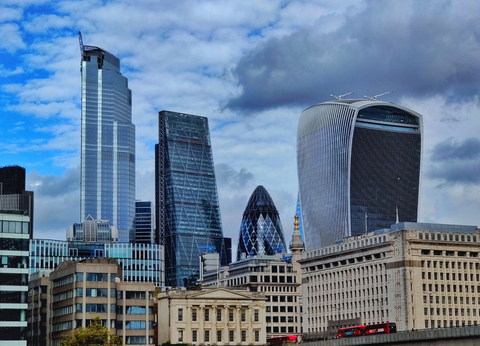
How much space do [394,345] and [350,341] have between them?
1750 cm

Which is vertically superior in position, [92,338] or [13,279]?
[13,279]

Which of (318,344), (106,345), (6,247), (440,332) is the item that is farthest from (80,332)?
(440,332)

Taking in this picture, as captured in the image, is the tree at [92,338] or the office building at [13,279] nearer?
the office building at [13,279]

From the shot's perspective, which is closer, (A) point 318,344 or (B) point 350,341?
(B) point 350,341

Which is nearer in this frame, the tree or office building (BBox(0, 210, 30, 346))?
office building (BBox(0, 210, 30, 346))

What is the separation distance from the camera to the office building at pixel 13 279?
168000 millimetres

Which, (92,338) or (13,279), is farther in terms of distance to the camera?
(92,338)

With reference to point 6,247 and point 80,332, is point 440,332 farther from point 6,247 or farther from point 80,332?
point 6,247

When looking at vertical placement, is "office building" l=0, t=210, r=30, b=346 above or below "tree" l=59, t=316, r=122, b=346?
above

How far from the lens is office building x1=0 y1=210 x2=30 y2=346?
168000 millimetres

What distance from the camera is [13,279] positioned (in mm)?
170375

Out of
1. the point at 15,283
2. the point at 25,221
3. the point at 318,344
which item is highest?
the point at 25,221

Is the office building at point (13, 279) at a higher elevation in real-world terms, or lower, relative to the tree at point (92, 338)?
higher

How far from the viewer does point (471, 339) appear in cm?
13300
